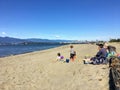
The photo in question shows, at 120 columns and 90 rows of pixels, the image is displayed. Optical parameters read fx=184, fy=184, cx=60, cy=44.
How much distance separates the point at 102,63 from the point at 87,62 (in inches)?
52.9

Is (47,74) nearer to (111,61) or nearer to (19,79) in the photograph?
(19,79)

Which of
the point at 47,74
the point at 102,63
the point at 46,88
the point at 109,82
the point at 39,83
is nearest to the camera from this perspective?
the point at 109,82

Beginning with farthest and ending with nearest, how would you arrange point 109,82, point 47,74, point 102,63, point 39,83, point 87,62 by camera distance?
1. point 87,62
2. point 102,63
3. point 47,74
4. point 39,83
5. point 109,82

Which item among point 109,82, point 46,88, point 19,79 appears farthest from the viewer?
point 19,79

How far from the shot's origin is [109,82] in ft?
25.0

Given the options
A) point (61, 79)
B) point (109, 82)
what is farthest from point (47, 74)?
point (109, 82)

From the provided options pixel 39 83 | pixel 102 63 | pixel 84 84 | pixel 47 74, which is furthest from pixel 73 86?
pixel 102 63

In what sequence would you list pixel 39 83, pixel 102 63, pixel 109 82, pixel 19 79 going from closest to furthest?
pixel 109 82, pixel 39 83, pixel 19 79, pixel 102 63

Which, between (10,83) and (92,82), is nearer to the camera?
(92,82)

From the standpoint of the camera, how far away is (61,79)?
9.56 m

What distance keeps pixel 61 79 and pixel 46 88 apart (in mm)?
1437

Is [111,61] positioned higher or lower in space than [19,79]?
higher

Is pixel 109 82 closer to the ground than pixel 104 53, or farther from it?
closer to the ground

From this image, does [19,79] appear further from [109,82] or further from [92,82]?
[109,82]
